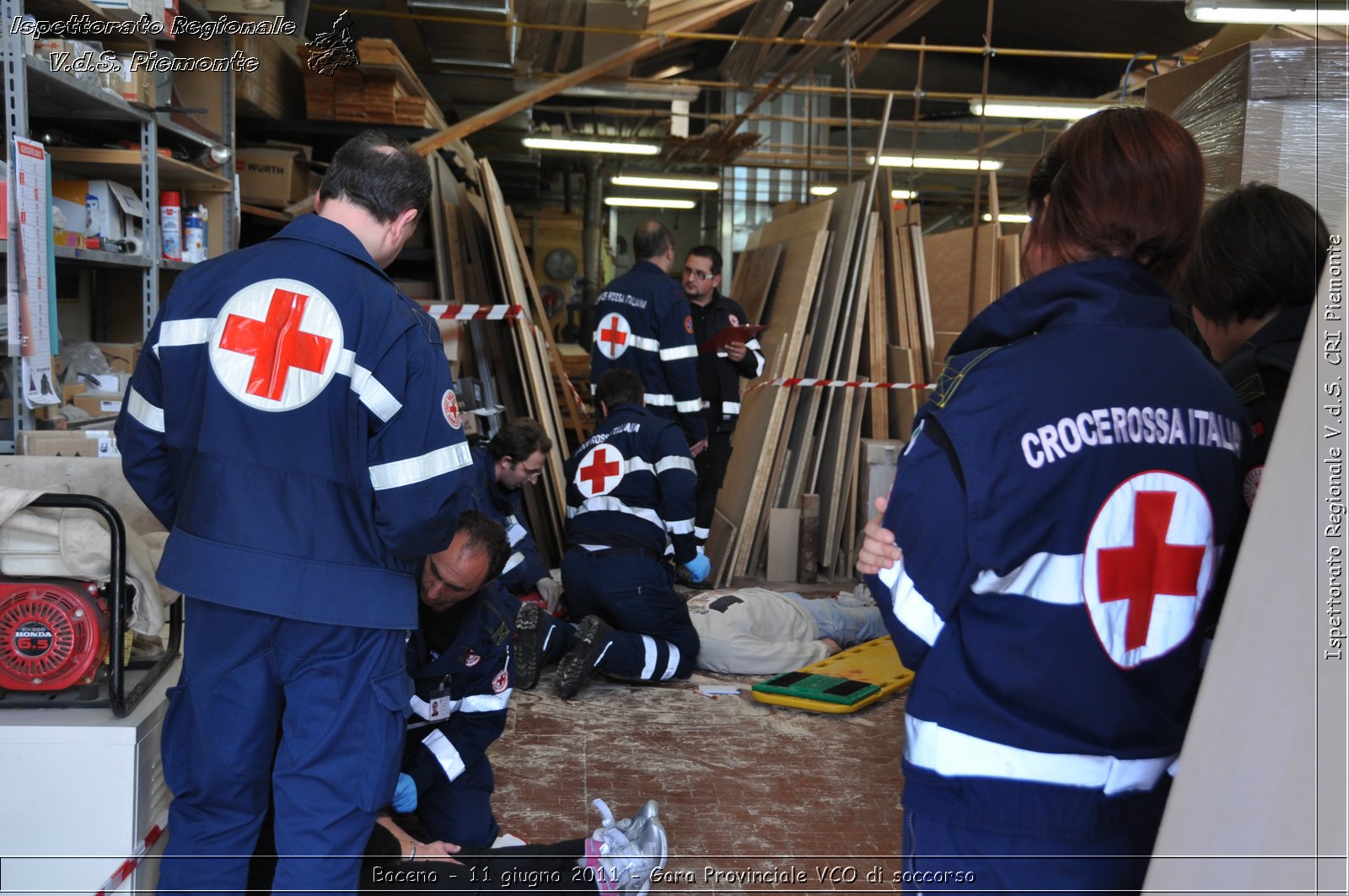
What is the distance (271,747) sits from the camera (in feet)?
7.71

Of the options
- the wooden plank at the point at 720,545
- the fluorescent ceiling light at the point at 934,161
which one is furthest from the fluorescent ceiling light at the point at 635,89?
the wooden plank at the point at 720,545

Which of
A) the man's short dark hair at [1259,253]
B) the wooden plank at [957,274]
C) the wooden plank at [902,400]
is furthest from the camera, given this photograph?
the wooden plank at [957,274]

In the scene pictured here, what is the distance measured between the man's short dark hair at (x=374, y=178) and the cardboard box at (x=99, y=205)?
5.98 ft

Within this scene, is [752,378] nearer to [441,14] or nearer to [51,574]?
[441,14]

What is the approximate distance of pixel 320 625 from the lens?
2.29 m

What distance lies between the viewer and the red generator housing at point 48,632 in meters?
2.23

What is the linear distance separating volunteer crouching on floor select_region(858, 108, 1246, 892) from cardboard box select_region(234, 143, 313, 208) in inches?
232

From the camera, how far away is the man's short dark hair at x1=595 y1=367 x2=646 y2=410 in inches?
210

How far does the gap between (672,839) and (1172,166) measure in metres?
2.65

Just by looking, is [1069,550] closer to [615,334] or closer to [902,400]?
[615,334]

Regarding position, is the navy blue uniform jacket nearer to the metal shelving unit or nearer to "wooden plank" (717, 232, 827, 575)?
the metal shelving unit

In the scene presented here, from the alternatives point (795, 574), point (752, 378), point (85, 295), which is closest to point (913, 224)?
point (752, 378)

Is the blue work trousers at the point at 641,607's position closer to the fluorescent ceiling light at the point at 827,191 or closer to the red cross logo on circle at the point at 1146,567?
the red cross logo on circle at the point at 1146,567

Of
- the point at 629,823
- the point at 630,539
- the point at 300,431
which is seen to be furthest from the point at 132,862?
the point at 630,539
